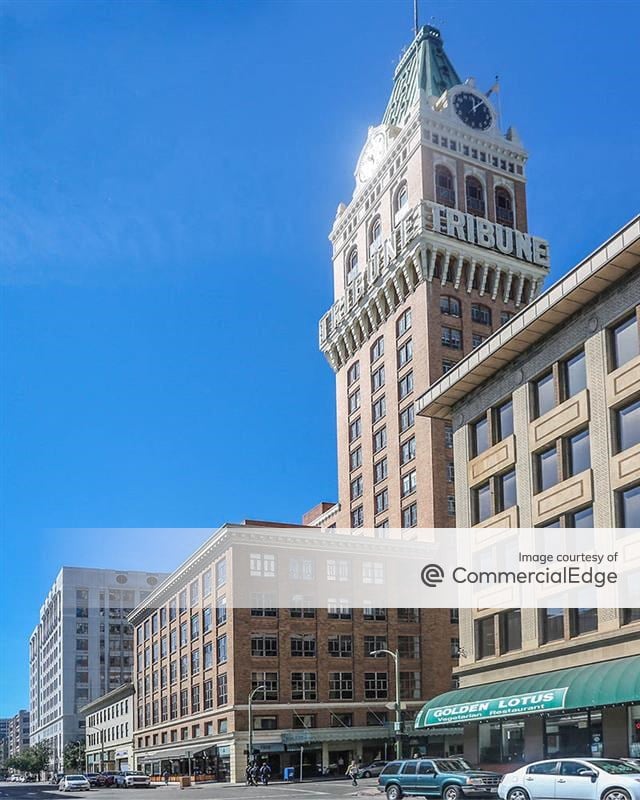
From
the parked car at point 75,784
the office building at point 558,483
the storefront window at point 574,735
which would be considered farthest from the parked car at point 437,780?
the parked car at point 75,784

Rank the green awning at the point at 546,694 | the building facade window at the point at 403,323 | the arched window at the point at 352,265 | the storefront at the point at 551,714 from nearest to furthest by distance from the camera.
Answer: the green awning at the point at 546,694 < the storefront at the point at 551,714 < the building facade window at the point at 403,323 < the arched window at the point at 352,265

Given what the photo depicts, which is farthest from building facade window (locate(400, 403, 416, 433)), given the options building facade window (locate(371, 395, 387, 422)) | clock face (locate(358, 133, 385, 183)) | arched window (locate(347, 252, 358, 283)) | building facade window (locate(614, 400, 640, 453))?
building facade window (locate(614, 400, 640, 453))

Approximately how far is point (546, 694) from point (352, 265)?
73154mm

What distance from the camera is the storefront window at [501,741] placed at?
41969 millimetres

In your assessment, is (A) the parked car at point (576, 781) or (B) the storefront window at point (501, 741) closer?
(A) the parked car at point (576, 781)

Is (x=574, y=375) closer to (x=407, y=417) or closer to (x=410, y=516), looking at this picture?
(x=410, y=516)

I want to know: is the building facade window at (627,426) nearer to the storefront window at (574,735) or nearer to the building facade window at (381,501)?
the storefront window at (574,735)

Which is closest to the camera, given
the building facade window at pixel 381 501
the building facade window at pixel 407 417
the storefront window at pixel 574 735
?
the storefront window at pixel 574 735

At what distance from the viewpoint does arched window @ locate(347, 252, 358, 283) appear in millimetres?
104812

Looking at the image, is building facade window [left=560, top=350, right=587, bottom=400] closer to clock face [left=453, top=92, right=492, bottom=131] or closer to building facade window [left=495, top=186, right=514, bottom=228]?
building facade window [left=495, top=186, right=514, bottom=228]

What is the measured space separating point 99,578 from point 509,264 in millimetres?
117574

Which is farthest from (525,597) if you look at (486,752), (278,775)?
(278,775)

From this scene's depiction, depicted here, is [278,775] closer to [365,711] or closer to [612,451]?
[365,711]

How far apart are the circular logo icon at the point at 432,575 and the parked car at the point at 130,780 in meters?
27.4
